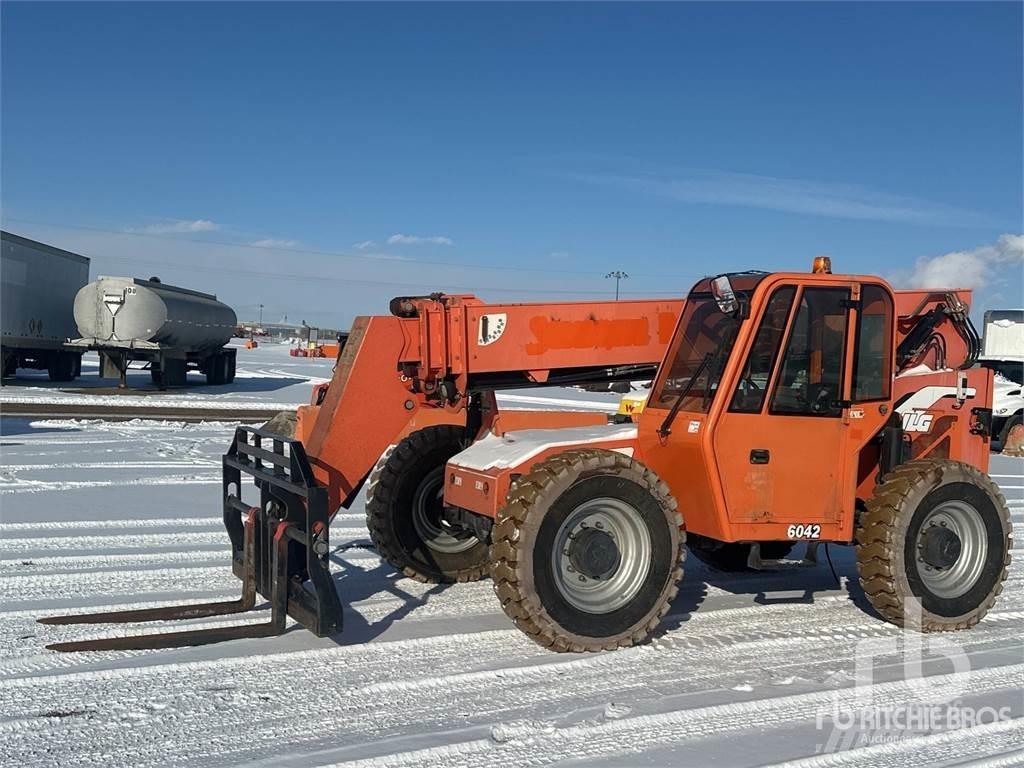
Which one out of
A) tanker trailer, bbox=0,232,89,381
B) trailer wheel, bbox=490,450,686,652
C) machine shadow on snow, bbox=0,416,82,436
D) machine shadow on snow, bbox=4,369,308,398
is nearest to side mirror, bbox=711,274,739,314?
trailer wheel, bbox=490,450,686,652

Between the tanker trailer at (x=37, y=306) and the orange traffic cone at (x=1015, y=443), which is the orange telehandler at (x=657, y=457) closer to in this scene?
the orange traffic cone at (x=1015, y=443)

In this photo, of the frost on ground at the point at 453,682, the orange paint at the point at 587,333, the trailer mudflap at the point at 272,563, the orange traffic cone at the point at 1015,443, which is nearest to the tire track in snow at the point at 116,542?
the frost on ground at the point at 453,682

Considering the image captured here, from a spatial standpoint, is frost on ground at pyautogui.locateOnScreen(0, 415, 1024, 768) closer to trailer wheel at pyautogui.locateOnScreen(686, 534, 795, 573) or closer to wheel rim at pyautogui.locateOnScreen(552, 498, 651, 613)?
trailer wheel at pyautogui.locateOnScreen(686, 534, 795, 573)

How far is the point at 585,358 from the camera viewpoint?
6.32m

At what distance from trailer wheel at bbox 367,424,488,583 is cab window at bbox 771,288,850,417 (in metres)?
2.49

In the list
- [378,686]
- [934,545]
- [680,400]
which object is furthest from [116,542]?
[934,545]

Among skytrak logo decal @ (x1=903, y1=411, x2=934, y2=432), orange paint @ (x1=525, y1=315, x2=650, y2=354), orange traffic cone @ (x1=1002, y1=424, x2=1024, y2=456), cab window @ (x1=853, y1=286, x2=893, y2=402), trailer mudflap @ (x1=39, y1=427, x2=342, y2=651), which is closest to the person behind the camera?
trailer mudflap @ (x1=39, y1=427, x2=342, y2=651)

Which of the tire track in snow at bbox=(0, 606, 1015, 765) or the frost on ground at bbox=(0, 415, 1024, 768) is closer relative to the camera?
the frost on ground at bbox=(0, 415, 1024, 768)

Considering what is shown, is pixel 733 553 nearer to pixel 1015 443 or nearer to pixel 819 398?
pixel 819 398

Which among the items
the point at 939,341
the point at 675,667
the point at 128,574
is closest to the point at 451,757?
the point at 675,667

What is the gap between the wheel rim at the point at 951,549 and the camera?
20.2 feet

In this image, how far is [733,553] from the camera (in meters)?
7.48

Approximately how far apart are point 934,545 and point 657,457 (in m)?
1.88

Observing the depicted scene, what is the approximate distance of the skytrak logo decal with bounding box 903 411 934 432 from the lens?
21.5 ft
